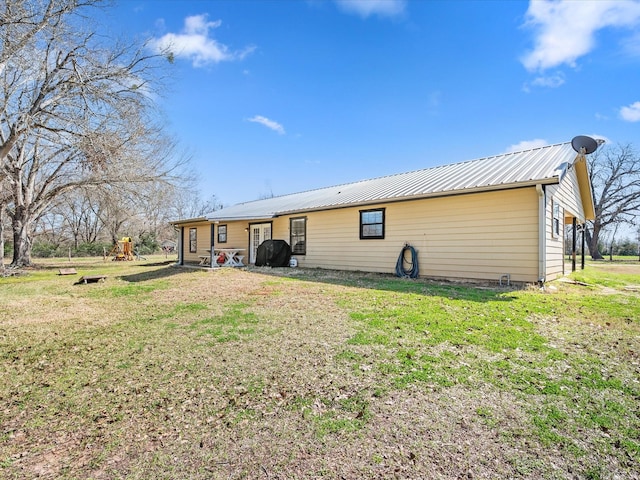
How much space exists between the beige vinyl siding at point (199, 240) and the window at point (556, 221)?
49.8 ft

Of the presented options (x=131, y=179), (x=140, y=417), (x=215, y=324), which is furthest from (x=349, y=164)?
(x=140, y=417)

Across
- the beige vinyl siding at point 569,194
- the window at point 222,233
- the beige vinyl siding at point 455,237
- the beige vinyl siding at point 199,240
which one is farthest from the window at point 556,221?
the beige vinyl siding at point 199,240

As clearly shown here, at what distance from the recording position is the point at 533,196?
301 inches

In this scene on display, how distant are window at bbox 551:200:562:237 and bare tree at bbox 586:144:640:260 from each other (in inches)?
1030

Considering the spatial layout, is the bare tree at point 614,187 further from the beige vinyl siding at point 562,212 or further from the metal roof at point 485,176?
the metal roof at point 485,176

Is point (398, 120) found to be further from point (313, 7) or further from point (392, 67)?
point (313, 7)

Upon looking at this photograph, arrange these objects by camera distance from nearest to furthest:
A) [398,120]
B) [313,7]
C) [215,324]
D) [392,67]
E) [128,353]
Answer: [128,353] → [215,324] → [313,7] → [392,67] → [398,120]

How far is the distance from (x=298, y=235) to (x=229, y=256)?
3505 millimetres

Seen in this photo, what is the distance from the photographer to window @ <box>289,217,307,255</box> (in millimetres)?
13383

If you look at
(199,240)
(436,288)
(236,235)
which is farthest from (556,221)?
(199,240)

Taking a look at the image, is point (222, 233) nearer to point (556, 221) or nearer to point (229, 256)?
point (229, 256)

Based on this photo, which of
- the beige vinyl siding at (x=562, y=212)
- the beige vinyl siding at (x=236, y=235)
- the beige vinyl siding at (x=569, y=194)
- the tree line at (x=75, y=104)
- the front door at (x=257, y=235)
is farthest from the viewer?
the beige vinyl siding at (x=236, y=235)

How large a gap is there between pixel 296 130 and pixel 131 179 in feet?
29.1

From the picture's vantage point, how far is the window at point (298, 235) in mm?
13383
